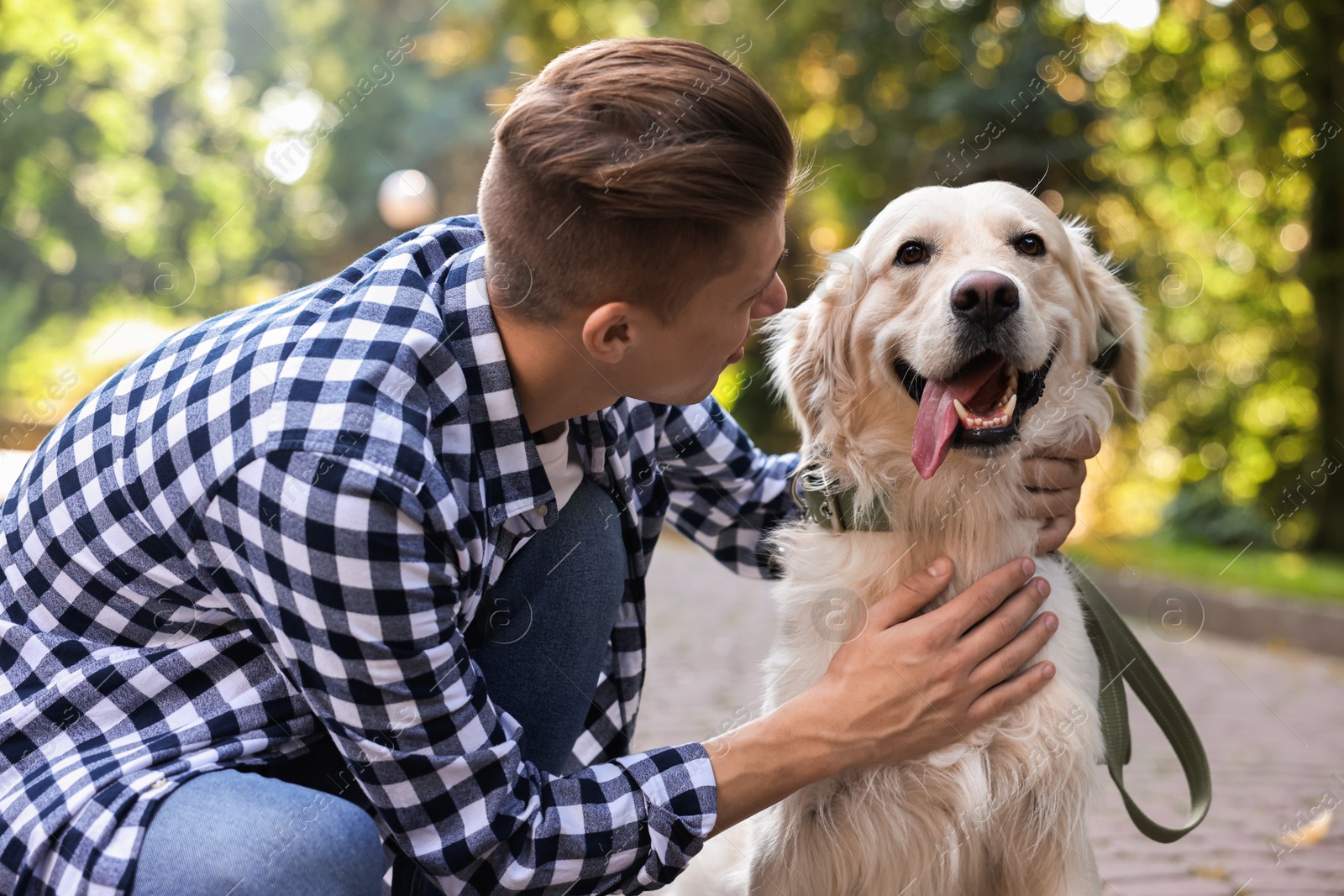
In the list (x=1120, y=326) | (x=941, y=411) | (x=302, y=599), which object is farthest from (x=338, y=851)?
(x=1120, y=326)

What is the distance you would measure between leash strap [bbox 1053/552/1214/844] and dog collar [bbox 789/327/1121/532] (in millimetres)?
396

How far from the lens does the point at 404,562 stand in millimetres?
1469

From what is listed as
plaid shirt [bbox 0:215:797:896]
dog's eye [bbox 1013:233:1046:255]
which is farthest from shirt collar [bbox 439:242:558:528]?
dog's eye [bbox 1013:233:1046:255]

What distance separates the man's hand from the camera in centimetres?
215

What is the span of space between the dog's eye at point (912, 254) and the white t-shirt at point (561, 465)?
30.8 inches

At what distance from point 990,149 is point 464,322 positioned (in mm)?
6983

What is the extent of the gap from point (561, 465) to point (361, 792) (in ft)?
2.11

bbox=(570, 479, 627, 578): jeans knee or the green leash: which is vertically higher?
bbox=(570, 479, 627, 578): jeans knee

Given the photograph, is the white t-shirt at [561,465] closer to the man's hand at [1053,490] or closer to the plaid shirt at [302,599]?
the plaid shirt at [302,599]

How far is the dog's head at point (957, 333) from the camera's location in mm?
2027

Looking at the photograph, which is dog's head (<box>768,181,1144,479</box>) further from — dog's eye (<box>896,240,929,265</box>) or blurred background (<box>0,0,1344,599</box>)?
blurred background (<box>0,0,1344,599</box>)

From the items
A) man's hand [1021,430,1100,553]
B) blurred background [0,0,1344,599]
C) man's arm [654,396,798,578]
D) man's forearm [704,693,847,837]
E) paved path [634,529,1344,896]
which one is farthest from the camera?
blurred background [0,0,1344,599]

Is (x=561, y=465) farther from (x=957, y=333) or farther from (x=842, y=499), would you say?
(x=957, y=333)

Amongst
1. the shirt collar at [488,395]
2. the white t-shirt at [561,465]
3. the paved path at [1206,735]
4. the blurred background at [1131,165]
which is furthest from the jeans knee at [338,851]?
the blurred background at [1131,165]
